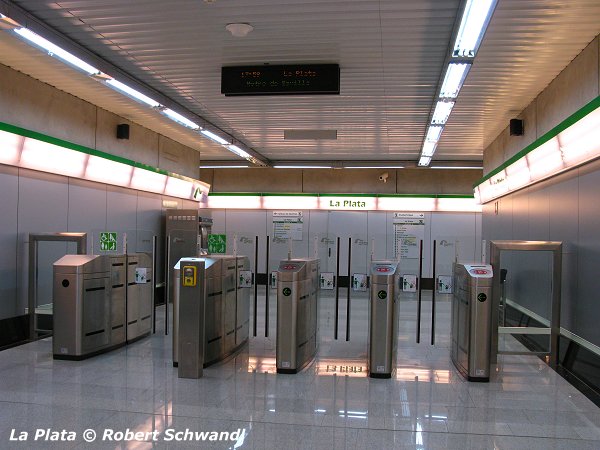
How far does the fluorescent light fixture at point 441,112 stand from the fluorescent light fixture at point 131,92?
12.5 ft

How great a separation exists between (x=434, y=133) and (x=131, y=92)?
4.97m

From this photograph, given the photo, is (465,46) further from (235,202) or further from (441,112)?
(235,202)

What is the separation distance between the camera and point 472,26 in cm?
467

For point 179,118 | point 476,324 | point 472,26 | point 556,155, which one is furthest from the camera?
point 179,118

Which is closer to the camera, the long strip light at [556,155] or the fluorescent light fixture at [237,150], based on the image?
the long strip light at [556,155]

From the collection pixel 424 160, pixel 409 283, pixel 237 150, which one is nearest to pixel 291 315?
pixel 409 283

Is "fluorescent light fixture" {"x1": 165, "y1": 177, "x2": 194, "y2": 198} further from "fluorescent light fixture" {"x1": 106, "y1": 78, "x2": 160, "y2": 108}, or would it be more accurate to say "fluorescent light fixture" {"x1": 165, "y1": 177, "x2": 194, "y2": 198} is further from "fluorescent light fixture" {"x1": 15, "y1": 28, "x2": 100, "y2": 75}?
"fluorescent light fixture" {"x1": 15, "y1": 28, "x2": 100, "y2": 75}

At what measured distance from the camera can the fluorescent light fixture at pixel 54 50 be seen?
16.5 feet

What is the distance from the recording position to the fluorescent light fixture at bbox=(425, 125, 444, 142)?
29.2ft

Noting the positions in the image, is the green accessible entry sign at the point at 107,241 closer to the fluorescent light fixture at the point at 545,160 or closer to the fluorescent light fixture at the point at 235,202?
the fluorescent light fixture at the point at 545,160

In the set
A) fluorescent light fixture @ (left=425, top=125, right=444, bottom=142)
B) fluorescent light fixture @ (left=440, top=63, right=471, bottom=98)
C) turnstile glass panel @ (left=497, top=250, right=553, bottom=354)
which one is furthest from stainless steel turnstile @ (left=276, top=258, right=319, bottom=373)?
fluorescent light fixture @ (left=425, top=125, right=444, bottom=142)

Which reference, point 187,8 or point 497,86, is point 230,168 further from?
point 187,8

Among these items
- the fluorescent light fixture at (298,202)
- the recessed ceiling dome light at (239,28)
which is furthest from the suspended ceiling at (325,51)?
the fluorescent light fixture at (298,202)

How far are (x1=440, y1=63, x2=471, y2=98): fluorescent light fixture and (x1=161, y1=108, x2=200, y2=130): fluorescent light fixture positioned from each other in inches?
151
